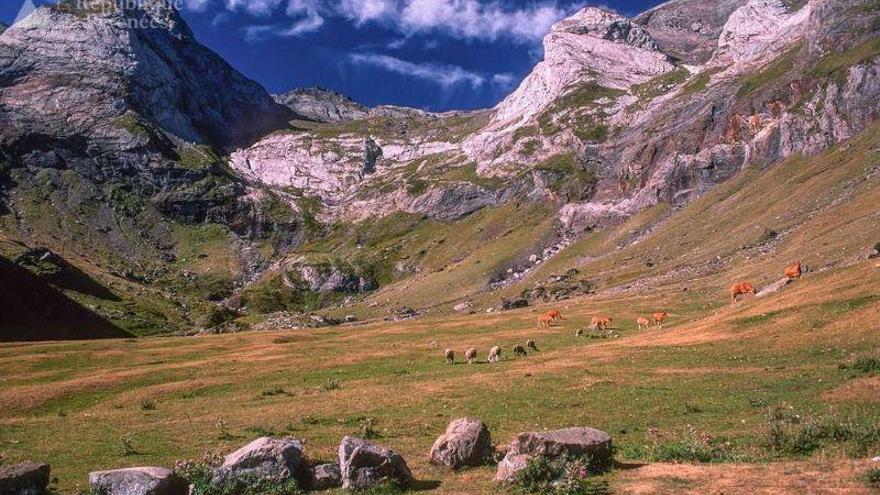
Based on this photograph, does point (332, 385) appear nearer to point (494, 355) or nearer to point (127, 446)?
point (494, 355)

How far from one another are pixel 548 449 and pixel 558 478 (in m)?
1.21

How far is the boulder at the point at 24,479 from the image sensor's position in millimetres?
17938

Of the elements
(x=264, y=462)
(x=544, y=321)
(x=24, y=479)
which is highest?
(x=24, y=479)

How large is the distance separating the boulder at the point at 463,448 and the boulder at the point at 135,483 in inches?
341

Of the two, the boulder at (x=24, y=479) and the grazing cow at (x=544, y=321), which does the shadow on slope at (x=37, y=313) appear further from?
the boulder at (x=24, y=479)

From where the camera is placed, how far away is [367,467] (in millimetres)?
19609

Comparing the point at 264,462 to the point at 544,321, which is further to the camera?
the point at 544,321

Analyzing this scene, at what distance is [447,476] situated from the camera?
69.1 ft

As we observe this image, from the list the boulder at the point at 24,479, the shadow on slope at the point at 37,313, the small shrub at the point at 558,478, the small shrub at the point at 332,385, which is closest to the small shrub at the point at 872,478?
the small shrub at the point at 558,478

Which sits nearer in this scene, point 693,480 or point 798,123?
point 693,480

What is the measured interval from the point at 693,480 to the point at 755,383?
19.9m

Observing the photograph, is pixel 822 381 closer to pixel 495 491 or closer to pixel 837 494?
pixel 837 494

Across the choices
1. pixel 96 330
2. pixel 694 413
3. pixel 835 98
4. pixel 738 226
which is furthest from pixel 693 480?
pixel 835 98

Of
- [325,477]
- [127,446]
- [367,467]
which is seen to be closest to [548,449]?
[367,467]
